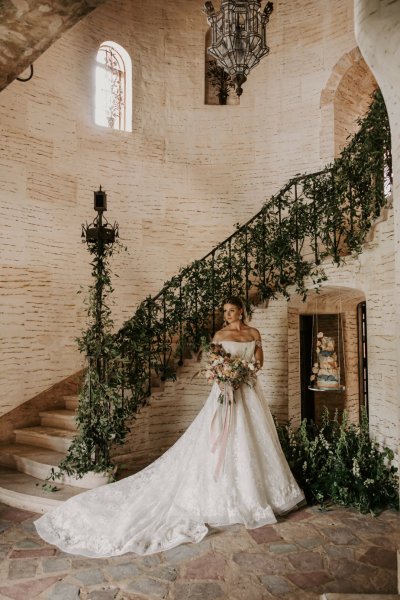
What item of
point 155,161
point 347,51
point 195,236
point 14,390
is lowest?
point 14,390

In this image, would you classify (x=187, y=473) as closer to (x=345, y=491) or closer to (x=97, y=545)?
(x=97, y=545)

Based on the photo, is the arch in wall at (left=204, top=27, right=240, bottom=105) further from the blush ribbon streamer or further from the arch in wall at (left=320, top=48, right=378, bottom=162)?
the blush ribbon streamer

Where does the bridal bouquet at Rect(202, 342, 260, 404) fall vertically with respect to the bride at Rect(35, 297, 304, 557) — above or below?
above

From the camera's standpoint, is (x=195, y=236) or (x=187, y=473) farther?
(x=195, y=236)

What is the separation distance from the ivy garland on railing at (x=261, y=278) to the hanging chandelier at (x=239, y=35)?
5.44ft

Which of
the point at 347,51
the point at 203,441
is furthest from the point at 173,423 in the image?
the point at 347,51

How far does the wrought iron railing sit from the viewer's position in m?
5.59

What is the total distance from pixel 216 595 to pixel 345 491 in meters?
2.10

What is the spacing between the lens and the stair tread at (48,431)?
6.16 m

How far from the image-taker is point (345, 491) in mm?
4832

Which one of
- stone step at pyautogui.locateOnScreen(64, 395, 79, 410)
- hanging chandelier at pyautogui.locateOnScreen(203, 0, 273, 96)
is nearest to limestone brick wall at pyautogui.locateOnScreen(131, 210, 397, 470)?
stone step at pyautogui.locateOnScreen(64, 395, 79, 410)

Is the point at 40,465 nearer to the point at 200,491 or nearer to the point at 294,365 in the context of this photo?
the point at 200,491

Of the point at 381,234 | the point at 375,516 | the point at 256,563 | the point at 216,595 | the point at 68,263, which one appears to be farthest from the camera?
the point at 68,263

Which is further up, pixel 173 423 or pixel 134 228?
pixel 134 228
